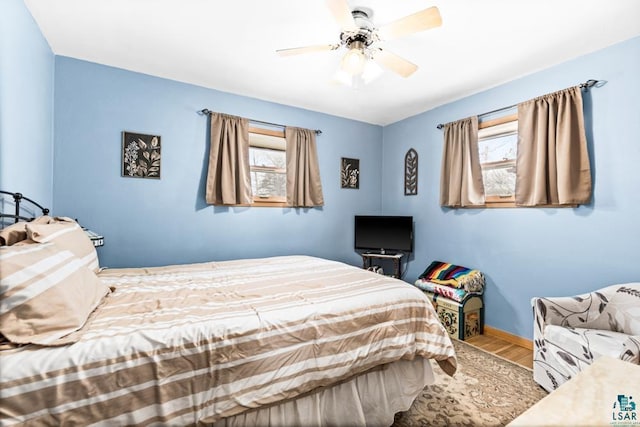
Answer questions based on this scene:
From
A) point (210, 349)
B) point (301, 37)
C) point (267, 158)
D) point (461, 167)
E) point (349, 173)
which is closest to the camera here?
point (210, 349)

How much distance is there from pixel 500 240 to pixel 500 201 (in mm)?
412

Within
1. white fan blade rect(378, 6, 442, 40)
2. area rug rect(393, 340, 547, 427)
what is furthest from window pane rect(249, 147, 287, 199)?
area rug rect(393, 340, 547, 427)

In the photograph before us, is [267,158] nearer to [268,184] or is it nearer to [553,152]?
[268,184]

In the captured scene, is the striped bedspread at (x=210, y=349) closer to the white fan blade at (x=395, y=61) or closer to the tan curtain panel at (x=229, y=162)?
the tan curtain panel at (x=229, y=162)

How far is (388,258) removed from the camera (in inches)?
147

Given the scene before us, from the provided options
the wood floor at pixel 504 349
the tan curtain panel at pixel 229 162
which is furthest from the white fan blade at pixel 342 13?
the wood floor at pixel 504 349

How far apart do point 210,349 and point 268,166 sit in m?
2.66

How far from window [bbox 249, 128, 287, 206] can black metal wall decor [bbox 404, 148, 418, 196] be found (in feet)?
5.70

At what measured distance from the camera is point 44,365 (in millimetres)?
950

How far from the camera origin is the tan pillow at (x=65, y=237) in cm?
134

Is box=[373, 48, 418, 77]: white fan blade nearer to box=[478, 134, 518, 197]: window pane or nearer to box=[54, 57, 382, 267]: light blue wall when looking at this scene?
box=[478, 134, 518, 197]: window pane

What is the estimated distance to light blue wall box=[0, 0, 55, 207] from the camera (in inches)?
65.7

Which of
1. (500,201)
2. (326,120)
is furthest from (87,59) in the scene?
(500,201)

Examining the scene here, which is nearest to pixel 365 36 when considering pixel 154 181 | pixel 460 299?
pixel 154 181
